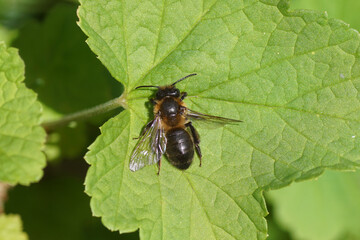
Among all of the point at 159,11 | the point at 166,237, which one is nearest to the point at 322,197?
the point at 166,237

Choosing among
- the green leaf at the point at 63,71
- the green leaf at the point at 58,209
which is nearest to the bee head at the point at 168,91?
the green leaf at the point at 63,71

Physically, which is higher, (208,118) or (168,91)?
(168,91)

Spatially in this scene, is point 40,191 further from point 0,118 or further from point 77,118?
point 0,118

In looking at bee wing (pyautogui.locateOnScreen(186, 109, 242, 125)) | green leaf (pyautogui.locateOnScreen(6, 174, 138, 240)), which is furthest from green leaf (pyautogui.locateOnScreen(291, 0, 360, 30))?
green leaf (pyautogui.locateOnScreen(6, 174, 138, 240))

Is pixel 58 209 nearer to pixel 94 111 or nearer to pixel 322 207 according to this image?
pixel 94 111

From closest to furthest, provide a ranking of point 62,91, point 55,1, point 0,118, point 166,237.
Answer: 1. point 0,118
2. point 166,237
3. point 62,91
4. point 55,1

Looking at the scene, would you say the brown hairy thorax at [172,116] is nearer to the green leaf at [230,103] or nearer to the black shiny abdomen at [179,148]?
the black shiny abdomen at [179,148]


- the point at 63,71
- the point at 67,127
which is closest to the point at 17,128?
the point at 67,127
